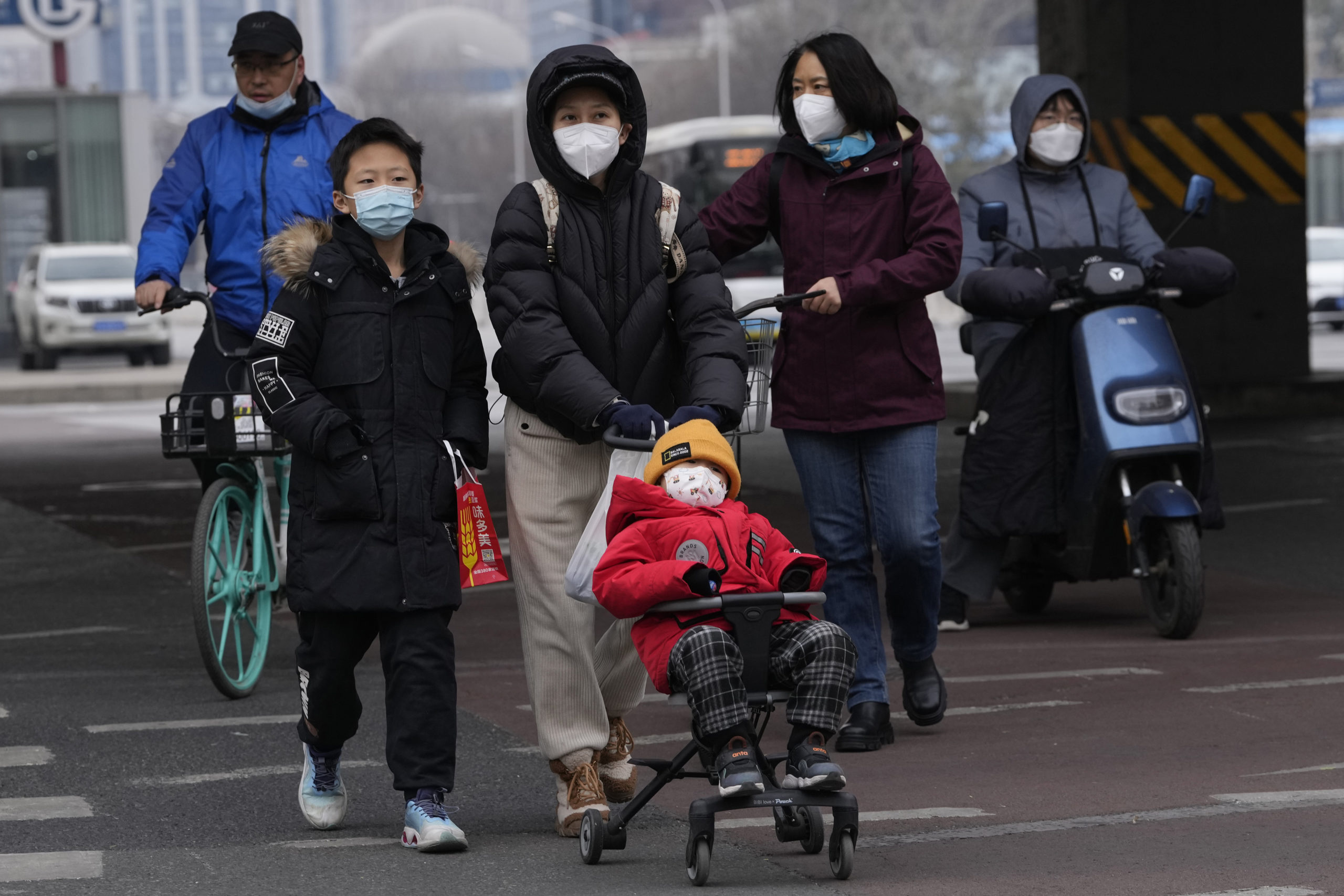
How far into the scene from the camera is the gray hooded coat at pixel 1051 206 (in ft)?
26.6

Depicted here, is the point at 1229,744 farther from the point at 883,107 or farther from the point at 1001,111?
the point at 1001,111

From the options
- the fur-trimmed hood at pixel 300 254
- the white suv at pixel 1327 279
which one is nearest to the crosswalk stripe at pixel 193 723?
the fur-trimmed hood at pixel 300 254

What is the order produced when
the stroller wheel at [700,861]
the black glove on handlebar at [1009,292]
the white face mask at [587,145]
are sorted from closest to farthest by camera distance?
the stroller wheel at [700,861], the white face mask at [587,145], the black glove on handlebar at [1009,292]

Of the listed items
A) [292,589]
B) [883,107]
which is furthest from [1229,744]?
[292,589]

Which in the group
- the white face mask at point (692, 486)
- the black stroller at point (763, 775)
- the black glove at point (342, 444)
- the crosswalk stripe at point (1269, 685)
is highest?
the black glove at point (342, 444)

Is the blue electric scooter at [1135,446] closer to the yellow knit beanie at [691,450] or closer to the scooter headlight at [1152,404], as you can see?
the scooter headlight at [1152,404]

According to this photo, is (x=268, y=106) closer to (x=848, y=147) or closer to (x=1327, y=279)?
(x=848, y=147)

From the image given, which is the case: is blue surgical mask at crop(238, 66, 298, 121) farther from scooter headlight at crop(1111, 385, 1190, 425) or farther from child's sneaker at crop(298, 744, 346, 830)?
scooter headlight at crop(1111, 385, 1190, 425)

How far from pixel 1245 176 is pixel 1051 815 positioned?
1334 centimetres

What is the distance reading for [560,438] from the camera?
5590mm

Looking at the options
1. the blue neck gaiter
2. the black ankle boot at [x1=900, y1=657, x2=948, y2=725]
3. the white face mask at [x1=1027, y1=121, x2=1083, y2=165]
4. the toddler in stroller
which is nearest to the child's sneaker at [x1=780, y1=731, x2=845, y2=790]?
the toddler in stroller

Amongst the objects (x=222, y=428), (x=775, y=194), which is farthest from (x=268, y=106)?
(x=775, y=194)

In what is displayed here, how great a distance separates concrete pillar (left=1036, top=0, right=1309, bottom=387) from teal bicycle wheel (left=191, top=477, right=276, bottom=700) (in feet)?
35.8

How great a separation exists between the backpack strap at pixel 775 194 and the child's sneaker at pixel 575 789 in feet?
5.77
